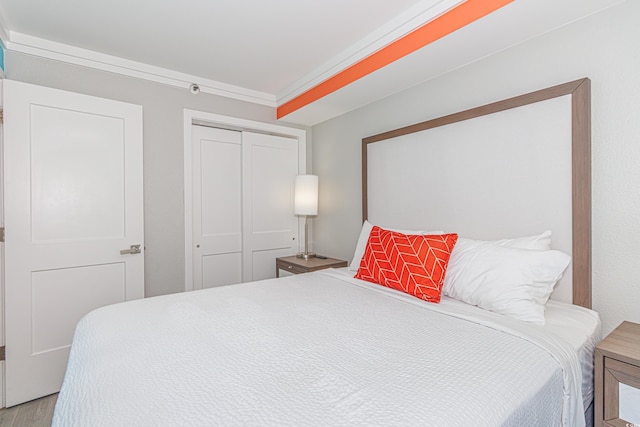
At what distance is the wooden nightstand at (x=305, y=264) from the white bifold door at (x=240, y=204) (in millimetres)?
271

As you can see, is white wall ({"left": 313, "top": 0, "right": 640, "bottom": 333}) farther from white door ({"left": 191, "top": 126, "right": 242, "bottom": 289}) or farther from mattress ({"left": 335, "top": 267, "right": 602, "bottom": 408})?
white door ({"left": 191, "top": 126, "right": 242, "bottom": 289})

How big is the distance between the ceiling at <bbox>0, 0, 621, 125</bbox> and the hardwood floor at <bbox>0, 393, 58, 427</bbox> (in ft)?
8.09

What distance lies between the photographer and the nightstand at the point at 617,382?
3.69 feet

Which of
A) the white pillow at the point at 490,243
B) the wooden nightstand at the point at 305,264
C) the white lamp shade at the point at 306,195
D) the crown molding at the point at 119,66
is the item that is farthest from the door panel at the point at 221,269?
the white pillow at the point at 490,243

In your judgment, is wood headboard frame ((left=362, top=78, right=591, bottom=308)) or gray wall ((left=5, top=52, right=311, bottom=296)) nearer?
wood headboard frame ((left=362, top=78, right=591, bottom=308))

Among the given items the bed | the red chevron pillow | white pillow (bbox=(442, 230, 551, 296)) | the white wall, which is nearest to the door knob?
the bed

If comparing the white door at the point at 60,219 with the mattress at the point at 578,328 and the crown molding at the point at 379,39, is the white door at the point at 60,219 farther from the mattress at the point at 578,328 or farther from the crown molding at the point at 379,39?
the mattress at the point at 578,328

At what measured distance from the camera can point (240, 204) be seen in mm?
3314

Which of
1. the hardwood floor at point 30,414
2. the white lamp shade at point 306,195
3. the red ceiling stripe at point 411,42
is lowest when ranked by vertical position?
the hardwood floor at point 30,414

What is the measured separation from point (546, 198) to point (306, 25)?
184cm

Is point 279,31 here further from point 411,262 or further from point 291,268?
point 291,268

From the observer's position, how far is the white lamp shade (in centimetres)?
336

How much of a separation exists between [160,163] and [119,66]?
0.82 m

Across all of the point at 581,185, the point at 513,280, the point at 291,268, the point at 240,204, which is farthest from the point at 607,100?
the point at 240,204
